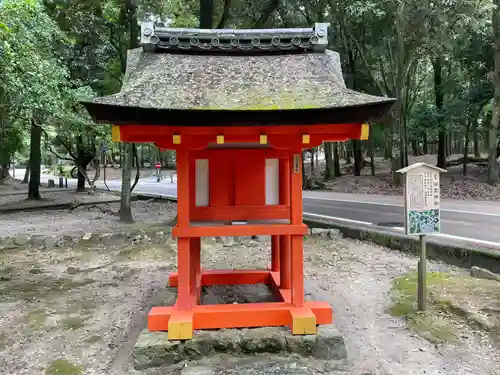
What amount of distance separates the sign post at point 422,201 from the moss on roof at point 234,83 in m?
1.81

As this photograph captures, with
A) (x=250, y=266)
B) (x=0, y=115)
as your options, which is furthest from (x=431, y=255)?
(x=0, y=115)

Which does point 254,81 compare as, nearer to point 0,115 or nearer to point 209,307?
point 209,307

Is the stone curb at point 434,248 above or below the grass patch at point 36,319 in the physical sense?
above

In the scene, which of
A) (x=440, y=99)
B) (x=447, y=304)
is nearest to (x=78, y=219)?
(x=447, y=304)

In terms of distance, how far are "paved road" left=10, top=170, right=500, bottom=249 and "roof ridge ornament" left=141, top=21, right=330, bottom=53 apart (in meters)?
6.41

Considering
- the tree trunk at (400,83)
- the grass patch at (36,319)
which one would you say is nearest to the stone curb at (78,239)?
the grass patch at (36,319)

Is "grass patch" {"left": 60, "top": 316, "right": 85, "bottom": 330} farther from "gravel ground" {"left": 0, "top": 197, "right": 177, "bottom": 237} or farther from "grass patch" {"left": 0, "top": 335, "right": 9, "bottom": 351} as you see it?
"gravel ground" {"left": 0, "top": 197, "right": 177, "bottom": 237}

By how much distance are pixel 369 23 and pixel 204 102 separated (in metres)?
17.4

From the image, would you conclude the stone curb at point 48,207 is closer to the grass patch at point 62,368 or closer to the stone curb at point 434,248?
the stone curb at point 434,248

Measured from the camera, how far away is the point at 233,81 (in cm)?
525

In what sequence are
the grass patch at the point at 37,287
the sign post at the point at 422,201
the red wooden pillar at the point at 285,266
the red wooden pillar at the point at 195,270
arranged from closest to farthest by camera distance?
1. the sign post at the point at 422,201
2. the red wooden pillar at the point at 195,270
3. the red wooden pillar at the point at 285,266
4. the grass patch at the point at 37,287

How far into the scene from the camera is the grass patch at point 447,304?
5.56 m

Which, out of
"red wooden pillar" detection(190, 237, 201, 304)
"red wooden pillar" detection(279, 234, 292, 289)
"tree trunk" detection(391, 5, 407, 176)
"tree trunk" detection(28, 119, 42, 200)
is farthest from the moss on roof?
"tree trunk" detection(28, 119, 42, 200)

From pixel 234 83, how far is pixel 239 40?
103cm
